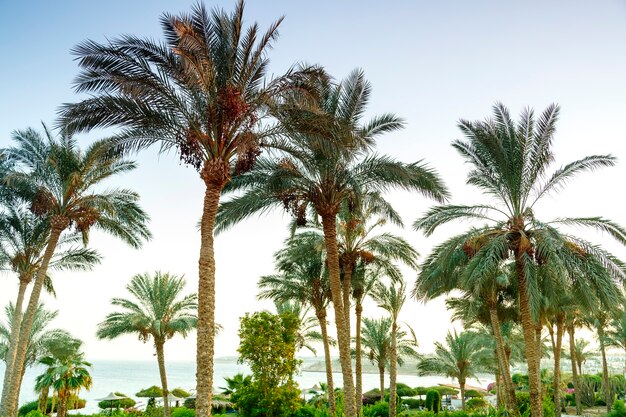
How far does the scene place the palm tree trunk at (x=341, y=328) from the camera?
1417cm

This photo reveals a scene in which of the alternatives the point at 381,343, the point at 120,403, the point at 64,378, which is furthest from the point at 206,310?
the point at 120,403

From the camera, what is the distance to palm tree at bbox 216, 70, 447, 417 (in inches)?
585

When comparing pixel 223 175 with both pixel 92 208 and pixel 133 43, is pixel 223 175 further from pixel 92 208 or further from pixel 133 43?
pixel 92 208

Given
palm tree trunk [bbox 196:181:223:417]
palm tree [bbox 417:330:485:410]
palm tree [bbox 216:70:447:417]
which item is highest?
palm tree [bbox 216:70:447:417]

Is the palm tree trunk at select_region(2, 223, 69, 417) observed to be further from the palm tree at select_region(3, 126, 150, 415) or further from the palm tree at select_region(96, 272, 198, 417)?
the palm tree at select_region(96, 272, 198, 417)

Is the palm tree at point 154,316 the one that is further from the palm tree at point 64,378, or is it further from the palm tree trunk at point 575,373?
the palm tree trunk at point 575,373

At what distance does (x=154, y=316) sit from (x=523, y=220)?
21312mm

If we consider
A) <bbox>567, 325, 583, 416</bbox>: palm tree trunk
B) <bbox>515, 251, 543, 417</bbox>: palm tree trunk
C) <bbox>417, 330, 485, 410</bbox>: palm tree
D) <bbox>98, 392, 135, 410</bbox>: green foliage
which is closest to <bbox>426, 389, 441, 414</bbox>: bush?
<bbox>417, 330, 485, 410</bbox>: palm tree

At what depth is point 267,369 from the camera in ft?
74.1

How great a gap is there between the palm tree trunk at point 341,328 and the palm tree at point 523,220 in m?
2.98

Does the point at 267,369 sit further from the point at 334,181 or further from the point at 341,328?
the point at 334,181

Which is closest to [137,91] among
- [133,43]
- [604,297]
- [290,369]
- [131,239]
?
[133,43]

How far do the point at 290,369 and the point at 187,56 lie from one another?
54.3 feet

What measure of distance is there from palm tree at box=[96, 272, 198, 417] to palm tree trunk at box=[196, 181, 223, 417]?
18043 mm
